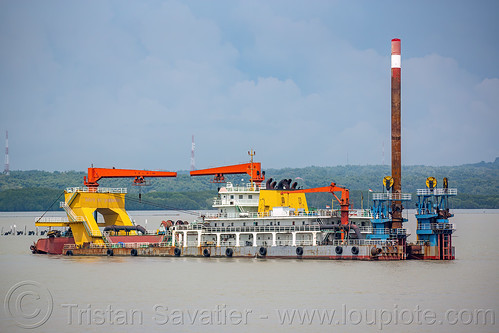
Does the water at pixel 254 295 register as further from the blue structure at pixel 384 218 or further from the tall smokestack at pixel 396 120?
the tall smokestack at pixel 396 120

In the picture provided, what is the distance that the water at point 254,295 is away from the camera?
35000 mm

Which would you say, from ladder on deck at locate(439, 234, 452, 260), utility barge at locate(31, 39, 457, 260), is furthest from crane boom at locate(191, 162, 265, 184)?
ladder on deck at locate(439, 234, 452, 260)

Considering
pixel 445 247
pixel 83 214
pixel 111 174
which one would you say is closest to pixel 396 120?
pixel 445 247

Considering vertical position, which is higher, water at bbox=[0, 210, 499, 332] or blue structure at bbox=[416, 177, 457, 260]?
blue structure at bbox=[416, 177, 457, 260]

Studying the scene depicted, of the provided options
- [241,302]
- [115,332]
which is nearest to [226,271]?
[241,302]

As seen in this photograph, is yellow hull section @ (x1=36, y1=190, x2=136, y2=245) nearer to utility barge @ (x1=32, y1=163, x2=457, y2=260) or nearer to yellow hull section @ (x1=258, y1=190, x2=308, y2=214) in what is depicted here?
utility barge @ (x1=32, y1=163, x2=457, y2=260)

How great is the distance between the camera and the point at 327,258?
5944cm

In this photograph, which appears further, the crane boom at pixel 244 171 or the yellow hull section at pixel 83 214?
the yellow hull section at pixel 83 214

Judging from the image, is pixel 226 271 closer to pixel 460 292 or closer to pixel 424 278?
pixel 424 278

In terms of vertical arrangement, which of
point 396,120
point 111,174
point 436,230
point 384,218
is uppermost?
point 396,120

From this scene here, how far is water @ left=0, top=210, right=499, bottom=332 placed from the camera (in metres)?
35.0

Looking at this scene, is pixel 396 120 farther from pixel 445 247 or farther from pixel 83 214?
pixel 83 214

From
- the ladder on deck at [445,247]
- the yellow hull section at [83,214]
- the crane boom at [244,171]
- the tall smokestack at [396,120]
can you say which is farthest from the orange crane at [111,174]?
the ladder on deck at [445,247]

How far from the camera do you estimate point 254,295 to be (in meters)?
42.7
